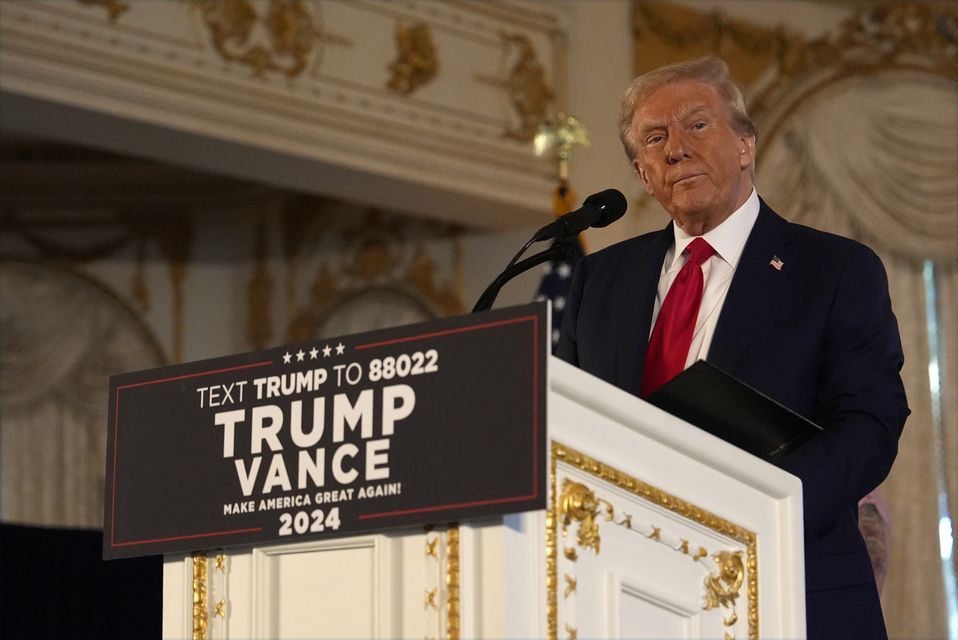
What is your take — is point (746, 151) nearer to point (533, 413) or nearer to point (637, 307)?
point (637, 307)

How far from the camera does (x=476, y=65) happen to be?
870cm

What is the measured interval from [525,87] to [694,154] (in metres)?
6.10

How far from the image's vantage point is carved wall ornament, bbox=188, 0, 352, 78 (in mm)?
7656

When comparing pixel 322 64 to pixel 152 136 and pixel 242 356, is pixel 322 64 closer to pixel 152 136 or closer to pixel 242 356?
pixel 152 136

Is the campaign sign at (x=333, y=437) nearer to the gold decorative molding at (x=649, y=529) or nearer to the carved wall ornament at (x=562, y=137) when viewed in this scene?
the gold decorative molding at (x=649, y=529)

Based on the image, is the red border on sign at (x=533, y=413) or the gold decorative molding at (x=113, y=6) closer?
the red border on sign at (x=533, y=413)

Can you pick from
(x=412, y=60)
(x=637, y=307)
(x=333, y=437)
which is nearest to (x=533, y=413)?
(x=333, y=437)

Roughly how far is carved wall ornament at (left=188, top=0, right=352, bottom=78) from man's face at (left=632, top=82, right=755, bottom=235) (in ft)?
16.7

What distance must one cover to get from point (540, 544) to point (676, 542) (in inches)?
9.9

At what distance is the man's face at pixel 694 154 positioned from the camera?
9.22 feet

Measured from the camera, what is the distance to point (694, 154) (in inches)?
111

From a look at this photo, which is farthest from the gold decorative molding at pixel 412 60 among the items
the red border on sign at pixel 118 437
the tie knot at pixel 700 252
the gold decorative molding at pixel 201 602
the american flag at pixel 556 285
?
the gold decorative molding at pixel 201 602

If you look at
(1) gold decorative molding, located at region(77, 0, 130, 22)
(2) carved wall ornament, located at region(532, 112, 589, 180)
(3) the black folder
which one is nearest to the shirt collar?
(3) the black folder

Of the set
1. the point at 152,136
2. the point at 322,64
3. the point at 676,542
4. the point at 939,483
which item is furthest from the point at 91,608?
the point at 939,483
